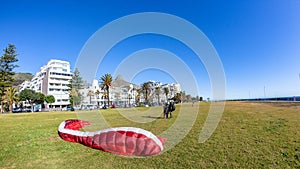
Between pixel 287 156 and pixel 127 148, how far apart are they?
5.23 metres

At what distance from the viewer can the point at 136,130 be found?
19.5 feet

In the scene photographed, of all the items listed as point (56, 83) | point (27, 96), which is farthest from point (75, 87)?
point (56, 83)

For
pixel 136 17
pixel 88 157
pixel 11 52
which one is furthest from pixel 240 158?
pixel 11 52

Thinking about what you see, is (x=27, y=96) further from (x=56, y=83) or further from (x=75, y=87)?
(x=56, y=83)

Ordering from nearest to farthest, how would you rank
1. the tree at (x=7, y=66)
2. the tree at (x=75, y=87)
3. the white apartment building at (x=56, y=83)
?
the tree at (x=7, y=66), the tree at (x=75, y=87), the white apartment building at (x=56, y=83)

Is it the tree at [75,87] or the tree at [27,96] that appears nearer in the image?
the tree at [27,96]

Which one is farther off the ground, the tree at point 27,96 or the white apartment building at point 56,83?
the white apartment building at point 56,83

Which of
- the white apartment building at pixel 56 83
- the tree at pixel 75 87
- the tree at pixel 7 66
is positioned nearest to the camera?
the tree at pixel 7 66

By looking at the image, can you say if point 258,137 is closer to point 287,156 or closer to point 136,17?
point 287,156

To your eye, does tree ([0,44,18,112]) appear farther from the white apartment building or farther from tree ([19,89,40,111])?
the white apartment building

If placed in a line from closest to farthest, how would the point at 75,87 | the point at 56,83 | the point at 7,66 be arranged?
1. the point at 7,66
2. the point at 75,87
3. the point at 56,83

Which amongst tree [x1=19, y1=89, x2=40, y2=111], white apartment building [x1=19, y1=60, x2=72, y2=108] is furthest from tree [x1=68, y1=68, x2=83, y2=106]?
white apartment building [x1=19, y1=60, x2=72, y2=108]

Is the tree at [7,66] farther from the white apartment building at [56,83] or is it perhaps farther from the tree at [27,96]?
the white apartment building at [56,83]

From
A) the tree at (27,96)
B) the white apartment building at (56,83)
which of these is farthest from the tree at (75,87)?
the white apartment building at (56,83)
